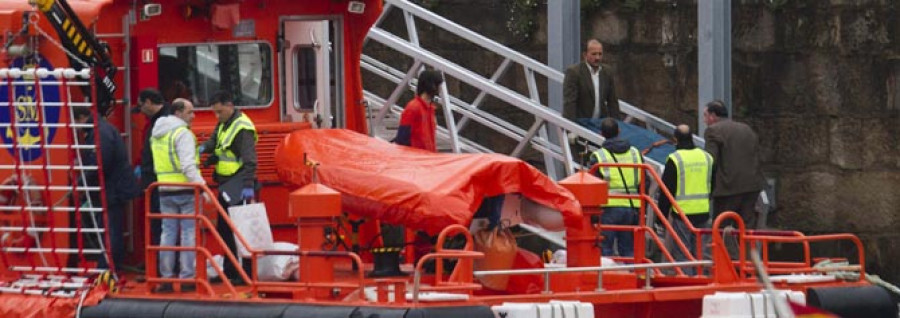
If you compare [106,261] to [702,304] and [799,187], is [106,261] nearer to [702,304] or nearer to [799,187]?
[702,304]

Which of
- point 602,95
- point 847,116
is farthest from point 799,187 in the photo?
point 602,95

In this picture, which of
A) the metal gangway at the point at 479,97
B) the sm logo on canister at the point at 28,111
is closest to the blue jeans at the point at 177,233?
the sm logo on canister at the point at 28,111

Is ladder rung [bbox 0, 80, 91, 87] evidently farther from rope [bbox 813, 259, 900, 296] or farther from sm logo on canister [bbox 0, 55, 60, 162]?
rope [bbox 813, 259, 900, 296]

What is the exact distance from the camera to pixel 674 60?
2281 cm

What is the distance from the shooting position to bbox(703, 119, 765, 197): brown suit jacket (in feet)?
65.6

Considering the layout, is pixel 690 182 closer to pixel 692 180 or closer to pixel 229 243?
pixel 692 180

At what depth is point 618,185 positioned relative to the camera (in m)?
18.9

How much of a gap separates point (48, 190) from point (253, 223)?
1.26 metres

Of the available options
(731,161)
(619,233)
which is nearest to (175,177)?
(619,233)

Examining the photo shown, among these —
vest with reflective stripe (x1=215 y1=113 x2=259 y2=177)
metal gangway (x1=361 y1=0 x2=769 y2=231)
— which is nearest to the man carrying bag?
vest with reflective stripe (x1=215 y1=113 x2=259 y2=177)

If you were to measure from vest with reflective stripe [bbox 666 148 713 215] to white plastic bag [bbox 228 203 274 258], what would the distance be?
3.64 m

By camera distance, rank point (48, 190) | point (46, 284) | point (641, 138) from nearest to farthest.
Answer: point (48, 190) → point (46, 284) → point (641, 138)

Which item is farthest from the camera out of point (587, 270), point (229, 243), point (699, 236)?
point (699, 236)

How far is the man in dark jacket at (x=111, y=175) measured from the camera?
1673 cm
